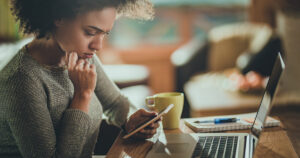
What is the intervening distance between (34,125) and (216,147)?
1.64 ft

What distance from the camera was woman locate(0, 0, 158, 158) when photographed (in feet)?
3.21

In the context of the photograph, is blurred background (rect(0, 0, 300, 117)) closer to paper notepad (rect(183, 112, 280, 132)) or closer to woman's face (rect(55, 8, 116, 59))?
woman's face (rect(55, 8, 116, 59))

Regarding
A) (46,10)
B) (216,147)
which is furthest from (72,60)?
(216,147)

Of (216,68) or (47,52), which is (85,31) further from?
(216,68)

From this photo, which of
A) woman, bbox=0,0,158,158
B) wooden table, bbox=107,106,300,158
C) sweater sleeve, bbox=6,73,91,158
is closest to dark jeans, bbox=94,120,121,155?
woman, bbox=0,0,158,158

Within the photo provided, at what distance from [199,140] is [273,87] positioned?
10.7 inches

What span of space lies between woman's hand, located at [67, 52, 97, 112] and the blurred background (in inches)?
21.8

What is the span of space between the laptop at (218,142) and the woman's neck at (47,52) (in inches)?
16.2

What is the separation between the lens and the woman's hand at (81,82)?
1076 millimetres

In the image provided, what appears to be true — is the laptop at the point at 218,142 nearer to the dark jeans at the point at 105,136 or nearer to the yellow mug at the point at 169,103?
the yellow mug at the point at 169,103

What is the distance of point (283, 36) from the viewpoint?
3125 millimetres

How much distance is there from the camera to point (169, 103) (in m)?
1.19

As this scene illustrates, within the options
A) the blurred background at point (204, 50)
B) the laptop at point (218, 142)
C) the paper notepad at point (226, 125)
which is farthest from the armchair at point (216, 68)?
the laptop at point (218, 142)

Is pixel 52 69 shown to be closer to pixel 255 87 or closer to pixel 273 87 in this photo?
pixel 273 87
